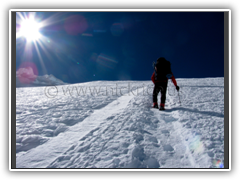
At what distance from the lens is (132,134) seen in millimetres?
2760

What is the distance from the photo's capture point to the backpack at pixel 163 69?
4.98 meters

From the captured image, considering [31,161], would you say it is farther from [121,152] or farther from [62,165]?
[121,152]

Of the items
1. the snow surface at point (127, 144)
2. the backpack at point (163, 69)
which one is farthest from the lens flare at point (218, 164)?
the backpack at point (163, 69)

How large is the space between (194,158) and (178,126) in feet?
4.13

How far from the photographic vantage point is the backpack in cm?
498

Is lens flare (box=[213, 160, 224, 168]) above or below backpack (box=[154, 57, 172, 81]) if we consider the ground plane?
below

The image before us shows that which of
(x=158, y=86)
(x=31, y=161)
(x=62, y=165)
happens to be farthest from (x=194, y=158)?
(x=158, y=86)

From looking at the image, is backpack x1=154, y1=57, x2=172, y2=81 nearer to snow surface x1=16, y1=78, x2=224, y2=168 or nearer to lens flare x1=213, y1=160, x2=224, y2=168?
snow surface x1=16, y1=78, x2=224, y2=168

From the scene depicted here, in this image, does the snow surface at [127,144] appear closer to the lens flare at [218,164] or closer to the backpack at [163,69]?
the lens flare at [218,164]

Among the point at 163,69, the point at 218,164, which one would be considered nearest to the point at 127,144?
the point at 218,164

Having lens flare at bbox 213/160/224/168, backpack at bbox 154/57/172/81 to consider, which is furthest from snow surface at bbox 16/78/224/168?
backpack at bbox 154/57/172/81

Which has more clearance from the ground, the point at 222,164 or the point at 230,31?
the point at 230,31

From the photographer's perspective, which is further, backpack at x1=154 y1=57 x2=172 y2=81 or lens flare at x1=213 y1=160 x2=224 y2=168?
backpack at x1=154 y1=57 x2=172 y2=81

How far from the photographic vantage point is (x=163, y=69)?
197 inches
